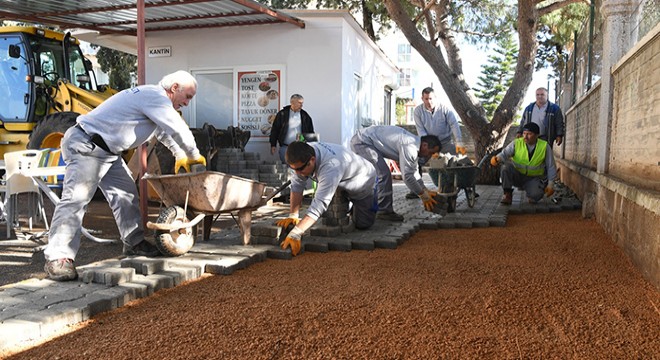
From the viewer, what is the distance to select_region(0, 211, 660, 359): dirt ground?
2.64 meters

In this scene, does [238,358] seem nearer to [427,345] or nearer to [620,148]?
[427,345]

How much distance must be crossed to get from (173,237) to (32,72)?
7040 mm

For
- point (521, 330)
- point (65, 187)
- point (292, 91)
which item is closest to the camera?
point (521, 330)

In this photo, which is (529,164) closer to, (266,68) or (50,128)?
(266,68)

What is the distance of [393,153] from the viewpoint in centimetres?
664

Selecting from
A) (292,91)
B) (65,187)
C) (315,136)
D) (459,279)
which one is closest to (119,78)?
(292,91)

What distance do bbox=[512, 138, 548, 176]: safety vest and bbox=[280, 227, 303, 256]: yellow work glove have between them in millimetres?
4340

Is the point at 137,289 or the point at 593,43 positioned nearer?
the point at 137,289

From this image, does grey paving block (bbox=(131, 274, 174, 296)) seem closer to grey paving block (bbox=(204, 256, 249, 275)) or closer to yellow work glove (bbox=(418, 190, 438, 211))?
grey paving block (bbox=(204, 256, 249, 275))

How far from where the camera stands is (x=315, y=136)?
9156mm

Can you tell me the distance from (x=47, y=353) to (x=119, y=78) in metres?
18.1

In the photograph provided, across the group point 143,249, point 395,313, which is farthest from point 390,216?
point 395,313

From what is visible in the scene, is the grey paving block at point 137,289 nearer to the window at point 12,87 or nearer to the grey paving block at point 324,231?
the grey paving block at point 324,231

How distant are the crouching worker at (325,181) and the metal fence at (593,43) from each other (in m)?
2.82
